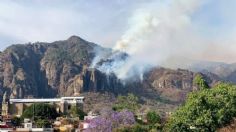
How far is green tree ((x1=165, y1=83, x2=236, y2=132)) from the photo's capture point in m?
78.8

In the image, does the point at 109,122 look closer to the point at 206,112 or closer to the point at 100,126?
the point at 100,126

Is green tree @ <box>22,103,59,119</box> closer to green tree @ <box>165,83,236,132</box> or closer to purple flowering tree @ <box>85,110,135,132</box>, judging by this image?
purple flowering tree @ <box>85,110,135,132</box>

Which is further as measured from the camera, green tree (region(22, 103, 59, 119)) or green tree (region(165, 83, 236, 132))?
green tree (region(22, 103, 59, 119))

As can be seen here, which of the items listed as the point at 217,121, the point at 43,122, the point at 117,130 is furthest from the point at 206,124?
the point at 43,122

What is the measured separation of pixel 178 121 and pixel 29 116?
100591 millimetres

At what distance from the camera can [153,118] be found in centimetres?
14112

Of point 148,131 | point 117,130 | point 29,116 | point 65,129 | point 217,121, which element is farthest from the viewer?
point 29,116

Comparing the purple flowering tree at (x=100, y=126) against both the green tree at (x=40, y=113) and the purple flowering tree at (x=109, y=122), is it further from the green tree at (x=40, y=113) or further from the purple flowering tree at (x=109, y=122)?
the green tree at (x=40, y=113)

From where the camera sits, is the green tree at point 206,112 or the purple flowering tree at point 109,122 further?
the purple flowering tree at point 109,122

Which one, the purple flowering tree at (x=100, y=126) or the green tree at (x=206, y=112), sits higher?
the green tree at (x=206, y=112)

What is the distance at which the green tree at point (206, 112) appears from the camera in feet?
259

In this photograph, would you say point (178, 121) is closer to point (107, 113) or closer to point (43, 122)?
point (107, 113)

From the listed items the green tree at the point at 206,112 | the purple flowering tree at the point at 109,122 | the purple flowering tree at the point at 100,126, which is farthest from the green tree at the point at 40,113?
the green tree at the point at 206,112

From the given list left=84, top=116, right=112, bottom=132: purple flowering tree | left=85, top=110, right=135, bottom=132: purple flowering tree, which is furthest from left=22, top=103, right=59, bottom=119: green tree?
left=84, top=116, right=112, bottom=132: purple flowering tree
